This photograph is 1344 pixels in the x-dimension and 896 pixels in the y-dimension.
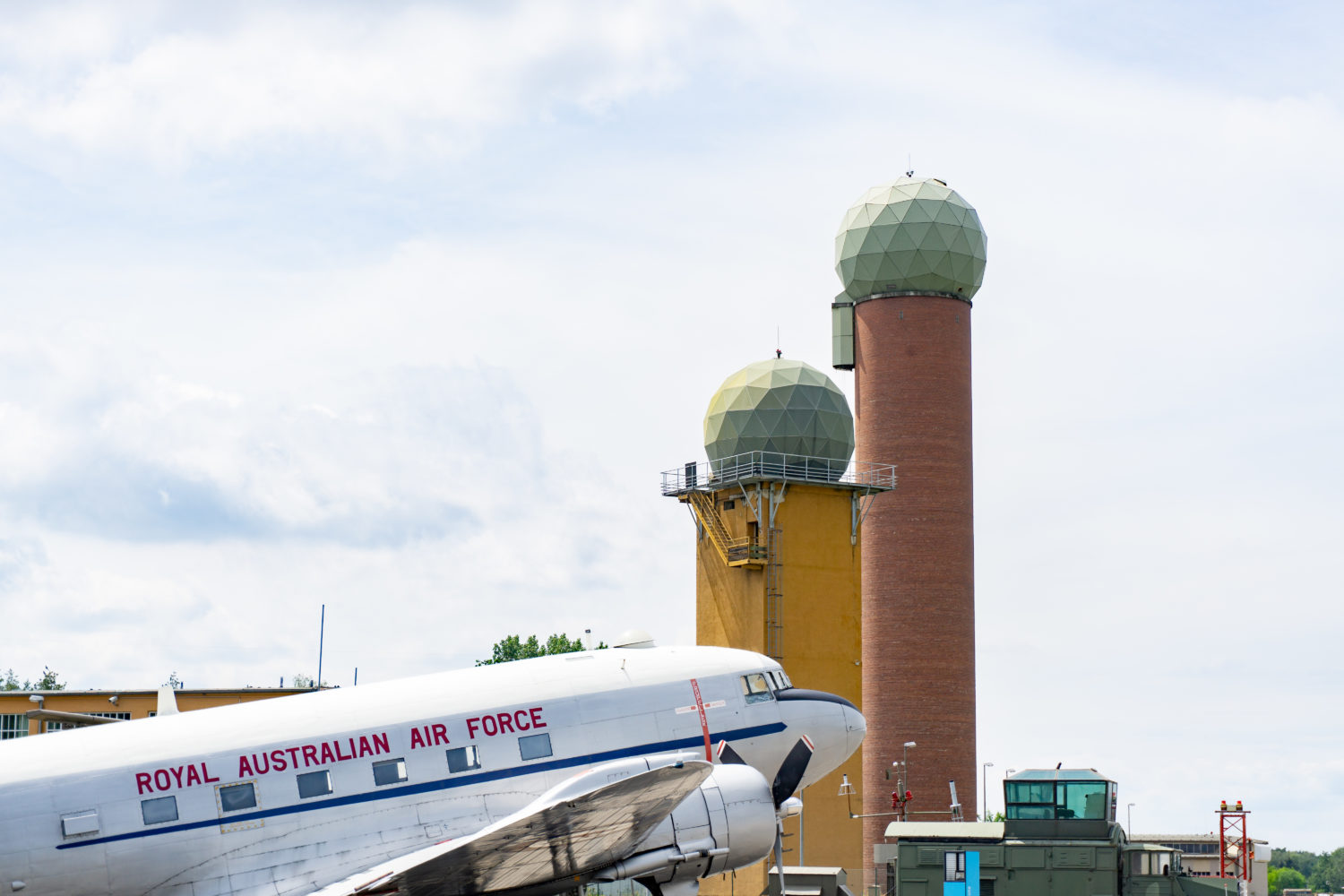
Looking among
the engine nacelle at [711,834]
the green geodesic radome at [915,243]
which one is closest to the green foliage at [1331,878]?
the green geodesic radome at [915,243]

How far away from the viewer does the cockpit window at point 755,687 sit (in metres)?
29.4

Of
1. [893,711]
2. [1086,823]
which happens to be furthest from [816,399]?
[1086,823]

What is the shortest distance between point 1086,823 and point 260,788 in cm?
2067

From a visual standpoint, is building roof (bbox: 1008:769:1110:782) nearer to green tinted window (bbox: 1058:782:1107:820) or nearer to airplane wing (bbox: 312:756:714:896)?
green tinted window (bbox: 1058:782:1107:820)

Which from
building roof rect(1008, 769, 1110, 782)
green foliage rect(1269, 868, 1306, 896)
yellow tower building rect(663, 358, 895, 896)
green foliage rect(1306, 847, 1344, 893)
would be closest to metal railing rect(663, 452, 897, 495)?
yellow tower building rect(663, 358, 895, 896)

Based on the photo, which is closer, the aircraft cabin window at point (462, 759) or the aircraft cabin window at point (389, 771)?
the aircraft cabin window at point (389, 771)

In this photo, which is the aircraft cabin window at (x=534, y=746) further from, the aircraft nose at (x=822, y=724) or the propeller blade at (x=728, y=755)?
the aircraft nose at (x=822, y=724)

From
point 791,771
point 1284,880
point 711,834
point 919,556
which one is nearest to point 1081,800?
point 791,771

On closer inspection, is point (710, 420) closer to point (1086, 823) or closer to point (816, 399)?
point (816, 399)

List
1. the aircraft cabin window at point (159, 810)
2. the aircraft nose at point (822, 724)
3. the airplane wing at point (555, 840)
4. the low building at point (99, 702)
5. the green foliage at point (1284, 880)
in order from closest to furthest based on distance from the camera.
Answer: the airplane wing at point (555, 840) → the aircraft cabin window at point (159, 810) → the aircraft nose at point (822, 724) → the low building at point (99, 702) → the green foliage at point (1284, 880)

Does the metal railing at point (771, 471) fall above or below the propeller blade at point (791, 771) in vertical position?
above

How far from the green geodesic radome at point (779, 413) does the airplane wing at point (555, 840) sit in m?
39.7

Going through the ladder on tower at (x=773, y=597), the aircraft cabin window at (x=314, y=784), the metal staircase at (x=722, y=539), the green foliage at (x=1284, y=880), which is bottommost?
the green foliage at (x=1284, y=880)

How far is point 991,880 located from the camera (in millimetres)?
34344
